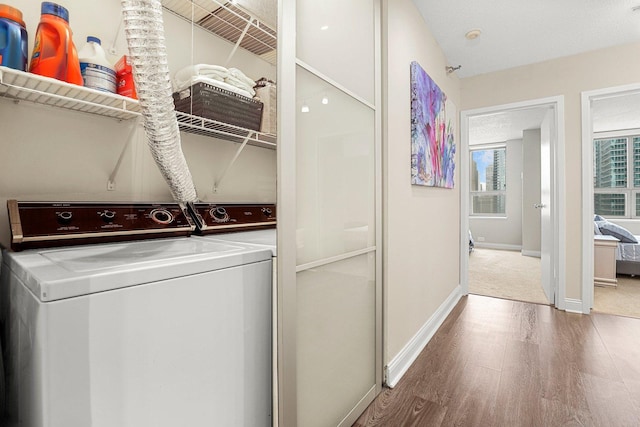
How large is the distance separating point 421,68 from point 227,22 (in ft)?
4.56

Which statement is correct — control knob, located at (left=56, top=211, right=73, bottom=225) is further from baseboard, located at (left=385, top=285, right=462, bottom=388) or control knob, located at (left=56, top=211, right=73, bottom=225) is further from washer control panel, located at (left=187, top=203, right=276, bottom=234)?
baseboard, located at (left=385, top=285, right=462, bottom=388)

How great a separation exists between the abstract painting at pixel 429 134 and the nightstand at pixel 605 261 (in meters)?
2.28

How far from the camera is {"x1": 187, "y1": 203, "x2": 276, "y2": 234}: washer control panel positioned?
4.57 ft

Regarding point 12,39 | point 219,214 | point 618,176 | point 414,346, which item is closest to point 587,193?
point 414,346

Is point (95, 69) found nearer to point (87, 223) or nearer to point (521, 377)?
point (87, 223)

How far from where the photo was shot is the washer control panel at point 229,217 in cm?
139

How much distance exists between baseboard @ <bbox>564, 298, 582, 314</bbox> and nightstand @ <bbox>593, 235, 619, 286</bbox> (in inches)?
46.6

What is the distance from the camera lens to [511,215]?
22.4 feet

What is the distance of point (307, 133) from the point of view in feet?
4.07

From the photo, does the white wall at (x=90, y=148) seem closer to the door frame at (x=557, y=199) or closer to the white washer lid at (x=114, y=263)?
the white washer lid at (x=114, y=263)

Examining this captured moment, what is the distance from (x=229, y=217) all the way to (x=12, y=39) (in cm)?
94

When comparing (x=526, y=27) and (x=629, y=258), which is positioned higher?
(x=526, y=27)

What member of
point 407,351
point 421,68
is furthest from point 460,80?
point 407,351

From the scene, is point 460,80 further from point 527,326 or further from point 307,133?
point 307,133
